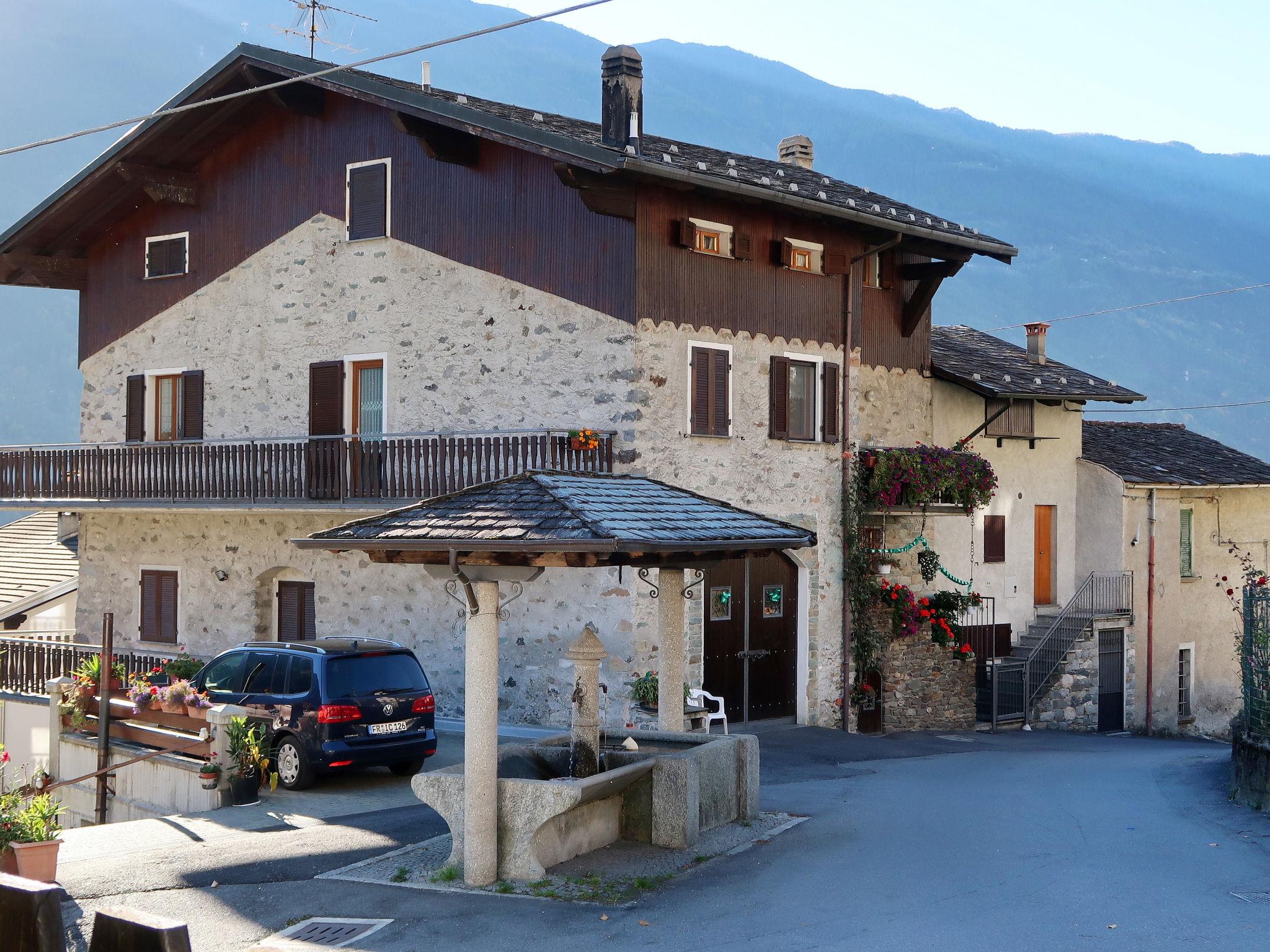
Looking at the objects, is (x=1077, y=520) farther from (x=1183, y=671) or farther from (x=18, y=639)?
(x=18, y=639)

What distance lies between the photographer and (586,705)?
10125mm

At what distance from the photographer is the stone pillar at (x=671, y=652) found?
11.6m

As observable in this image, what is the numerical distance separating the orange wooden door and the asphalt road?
12.3 m

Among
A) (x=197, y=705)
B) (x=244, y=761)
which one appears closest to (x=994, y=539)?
(x=197, y=705)

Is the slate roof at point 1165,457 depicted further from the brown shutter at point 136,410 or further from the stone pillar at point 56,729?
the stone pillar at point 56,729

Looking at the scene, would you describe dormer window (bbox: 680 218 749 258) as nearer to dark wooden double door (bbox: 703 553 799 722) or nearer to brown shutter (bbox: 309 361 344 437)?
dark wooden double door (bbox: 703 553 799 722)

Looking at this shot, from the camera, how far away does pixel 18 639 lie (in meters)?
20.5

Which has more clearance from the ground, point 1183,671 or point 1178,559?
point 1178,559

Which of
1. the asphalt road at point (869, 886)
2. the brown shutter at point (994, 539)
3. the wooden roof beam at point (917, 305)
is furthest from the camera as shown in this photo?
the brown shutter at point (994, 539)

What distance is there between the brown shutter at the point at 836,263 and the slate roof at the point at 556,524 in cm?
1000

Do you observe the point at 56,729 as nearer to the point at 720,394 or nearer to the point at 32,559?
the point at 720,394

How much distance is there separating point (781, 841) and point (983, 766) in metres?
6.81

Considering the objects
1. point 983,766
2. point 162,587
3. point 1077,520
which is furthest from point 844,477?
point 162,587

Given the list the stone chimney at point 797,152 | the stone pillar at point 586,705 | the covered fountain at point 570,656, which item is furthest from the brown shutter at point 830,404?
the stone pillar at point 586,705
